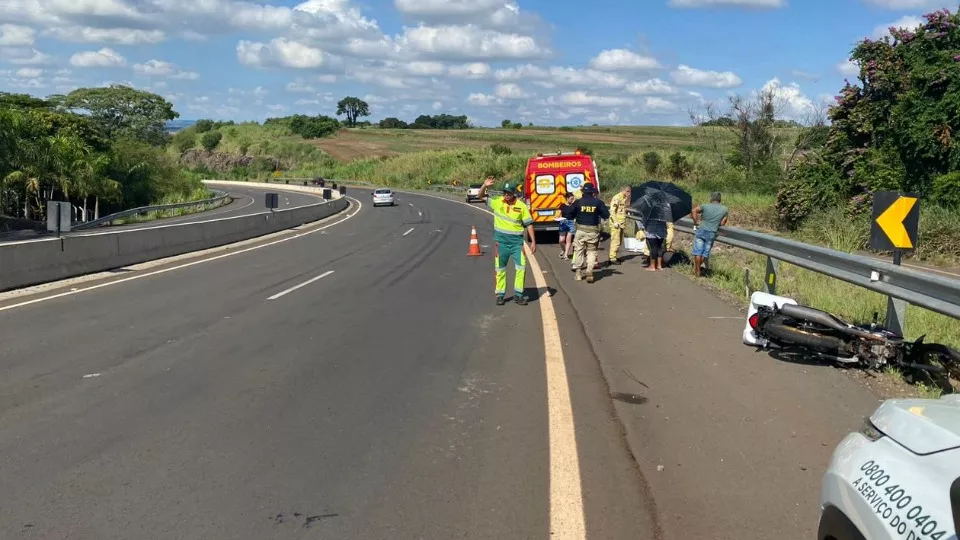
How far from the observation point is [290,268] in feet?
55.0

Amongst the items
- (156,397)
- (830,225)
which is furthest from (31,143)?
(156,397)

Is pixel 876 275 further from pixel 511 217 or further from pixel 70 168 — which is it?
pixel 70 168

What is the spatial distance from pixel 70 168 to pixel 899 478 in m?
44.4

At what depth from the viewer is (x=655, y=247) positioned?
15766 mm

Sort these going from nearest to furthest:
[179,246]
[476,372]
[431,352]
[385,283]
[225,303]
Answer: [476,372], [431,352], [225,303], [385,283], [179,246]

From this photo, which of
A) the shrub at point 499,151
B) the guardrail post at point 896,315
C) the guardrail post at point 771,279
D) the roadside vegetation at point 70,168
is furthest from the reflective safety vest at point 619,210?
the shrub at point 499,151

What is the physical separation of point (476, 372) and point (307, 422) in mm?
2072

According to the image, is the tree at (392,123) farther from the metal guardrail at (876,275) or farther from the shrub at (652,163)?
the metal guardrail at (876,275)

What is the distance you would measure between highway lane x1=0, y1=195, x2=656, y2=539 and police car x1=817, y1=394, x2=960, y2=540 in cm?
155

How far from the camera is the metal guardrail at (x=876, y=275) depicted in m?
6.68

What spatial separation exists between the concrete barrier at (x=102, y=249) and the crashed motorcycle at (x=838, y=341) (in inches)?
454

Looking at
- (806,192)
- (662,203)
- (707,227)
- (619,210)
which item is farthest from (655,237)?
(806,192)

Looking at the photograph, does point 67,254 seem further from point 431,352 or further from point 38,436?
point 38,436

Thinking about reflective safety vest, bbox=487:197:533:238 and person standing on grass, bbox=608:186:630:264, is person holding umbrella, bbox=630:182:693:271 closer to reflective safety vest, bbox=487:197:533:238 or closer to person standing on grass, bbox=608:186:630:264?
person standing on grass, bbox=608:186:630:264
